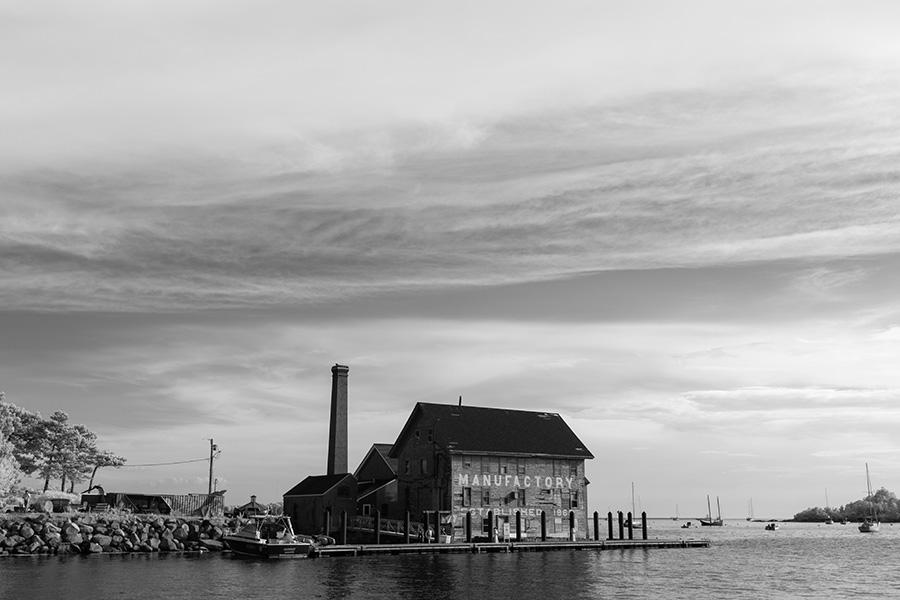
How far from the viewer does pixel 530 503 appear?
65.8m

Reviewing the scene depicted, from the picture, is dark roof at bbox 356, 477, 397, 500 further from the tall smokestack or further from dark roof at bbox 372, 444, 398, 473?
the tall smokestack

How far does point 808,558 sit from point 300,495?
40576mm

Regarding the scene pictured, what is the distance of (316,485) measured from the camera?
69875mm

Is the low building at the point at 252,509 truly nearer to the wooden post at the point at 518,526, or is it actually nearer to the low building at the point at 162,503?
Result: the low building at the point at 162,503

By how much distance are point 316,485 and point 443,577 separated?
2874 centimetres

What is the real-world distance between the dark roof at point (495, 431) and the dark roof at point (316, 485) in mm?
4926

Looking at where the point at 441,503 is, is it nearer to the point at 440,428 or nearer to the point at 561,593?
the point at 440,428

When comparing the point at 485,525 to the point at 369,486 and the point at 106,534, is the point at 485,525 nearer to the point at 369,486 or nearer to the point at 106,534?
the point at 369,486

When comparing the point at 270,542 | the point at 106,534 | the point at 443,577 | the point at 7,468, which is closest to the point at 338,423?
the point at 106,534

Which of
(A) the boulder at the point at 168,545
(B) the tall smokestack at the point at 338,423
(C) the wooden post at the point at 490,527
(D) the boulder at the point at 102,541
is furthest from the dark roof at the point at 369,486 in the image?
(D) the boulder at the point at 102,541

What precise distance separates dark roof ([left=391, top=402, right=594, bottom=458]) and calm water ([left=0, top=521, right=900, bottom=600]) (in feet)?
30.5

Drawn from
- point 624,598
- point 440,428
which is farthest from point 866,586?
point 440,428

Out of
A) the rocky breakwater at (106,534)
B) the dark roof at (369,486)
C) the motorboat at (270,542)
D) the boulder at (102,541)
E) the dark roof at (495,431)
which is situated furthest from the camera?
the dark roof at (369,486)

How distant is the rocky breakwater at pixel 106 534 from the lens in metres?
54.8
